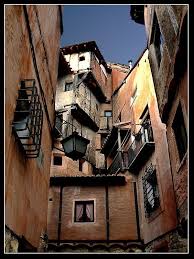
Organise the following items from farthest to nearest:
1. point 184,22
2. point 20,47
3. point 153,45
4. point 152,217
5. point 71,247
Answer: point 71,247
point 152,217
point 153,45
point 184,22
point 20,47

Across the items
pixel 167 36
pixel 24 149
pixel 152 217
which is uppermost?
pixel 167 36

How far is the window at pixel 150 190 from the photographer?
13.2 m

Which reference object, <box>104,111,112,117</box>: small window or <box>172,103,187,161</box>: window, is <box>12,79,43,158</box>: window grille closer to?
<box>172,103,187,161</box>: window

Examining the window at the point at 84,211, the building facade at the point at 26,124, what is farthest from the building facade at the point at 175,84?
the window at the point at 84,211

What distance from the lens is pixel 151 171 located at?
557 inches

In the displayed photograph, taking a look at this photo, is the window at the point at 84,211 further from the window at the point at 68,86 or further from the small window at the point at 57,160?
the window at the point at 68,86

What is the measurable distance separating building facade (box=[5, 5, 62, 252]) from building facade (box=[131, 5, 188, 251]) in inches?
134

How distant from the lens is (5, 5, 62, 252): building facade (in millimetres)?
4945

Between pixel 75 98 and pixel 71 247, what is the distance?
48.2 ft

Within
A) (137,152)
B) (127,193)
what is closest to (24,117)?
(137,152)

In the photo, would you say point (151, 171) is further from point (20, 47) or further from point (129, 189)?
point (20, 47)

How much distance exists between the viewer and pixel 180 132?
8984 millimetres

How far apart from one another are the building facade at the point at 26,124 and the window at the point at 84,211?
28.3ft

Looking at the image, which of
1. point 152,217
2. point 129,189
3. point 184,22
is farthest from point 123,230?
point 184,22
